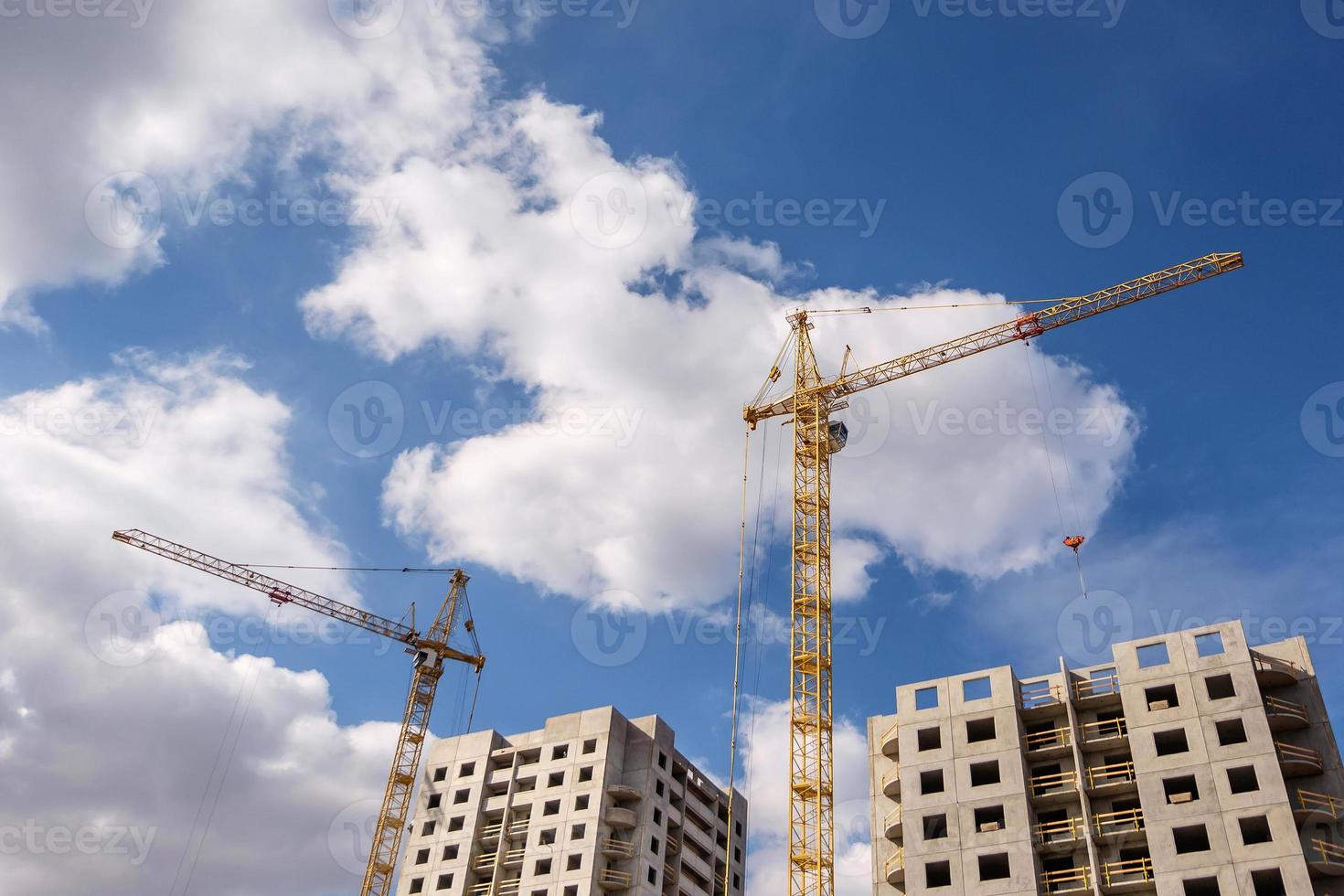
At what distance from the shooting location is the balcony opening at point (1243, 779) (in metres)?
63.9

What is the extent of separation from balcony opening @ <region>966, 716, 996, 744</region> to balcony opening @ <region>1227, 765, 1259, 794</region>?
1336cm

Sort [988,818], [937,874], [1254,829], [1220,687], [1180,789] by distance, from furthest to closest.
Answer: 1. [988,818]
2. [937,874]
3. [1220,687]
4. [1180,789]
5. [1254,829]

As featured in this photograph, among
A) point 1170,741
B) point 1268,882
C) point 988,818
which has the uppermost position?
point 1170,741

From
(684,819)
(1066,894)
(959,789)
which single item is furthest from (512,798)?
(1066,894)

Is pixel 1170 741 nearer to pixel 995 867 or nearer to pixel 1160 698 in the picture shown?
pixel 1160 698

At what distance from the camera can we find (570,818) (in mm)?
93938

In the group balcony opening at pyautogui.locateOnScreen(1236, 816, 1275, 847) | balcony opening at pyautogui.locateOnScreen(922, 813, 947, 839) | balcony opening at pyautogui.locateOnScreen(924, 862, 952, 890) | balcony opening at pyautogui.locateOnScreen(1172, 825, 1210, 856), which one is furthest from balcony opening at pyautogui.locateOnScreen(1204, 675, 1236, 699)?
balcony opening at pyautogui.locateOnScreen(924, 862, 952, 890)

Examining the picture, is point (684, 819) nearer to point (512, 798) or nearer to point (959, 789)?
point (512, 798)

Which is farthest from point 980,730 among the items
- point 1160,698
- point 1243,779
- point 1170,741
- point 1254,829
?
point 1254,829

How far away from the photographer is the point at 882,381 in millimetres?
97938

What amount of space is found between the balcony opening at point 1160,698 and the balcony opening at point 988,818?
34.6 ft

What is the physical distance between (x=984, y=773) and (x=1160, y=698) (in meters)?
11.1

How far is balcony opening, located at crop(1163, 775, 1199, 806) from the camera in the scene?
2549 inches

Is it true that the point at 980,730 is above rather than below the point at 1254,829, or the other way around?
above
